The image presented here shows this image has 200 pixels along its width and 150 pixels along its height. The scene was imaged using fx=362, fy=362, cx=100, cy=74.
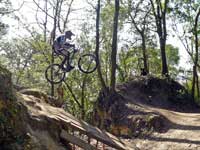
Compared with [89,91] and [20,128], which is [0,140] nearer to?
[20,128]

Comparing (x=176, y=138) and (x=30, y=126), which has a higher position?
(x=30, y=126)

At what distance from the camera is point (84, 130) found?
7.77 m

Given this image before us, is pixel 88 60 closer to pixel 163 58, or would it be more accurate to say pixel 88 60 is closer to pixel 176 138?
pixel 176 138

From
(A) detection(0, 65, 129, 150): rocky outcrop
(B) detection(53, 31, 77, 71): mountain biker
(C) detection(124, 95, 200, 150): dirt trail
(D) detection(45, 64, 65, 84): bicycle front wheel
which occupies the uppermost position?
(B) detection(53, 31, 77, 71): mountain biker

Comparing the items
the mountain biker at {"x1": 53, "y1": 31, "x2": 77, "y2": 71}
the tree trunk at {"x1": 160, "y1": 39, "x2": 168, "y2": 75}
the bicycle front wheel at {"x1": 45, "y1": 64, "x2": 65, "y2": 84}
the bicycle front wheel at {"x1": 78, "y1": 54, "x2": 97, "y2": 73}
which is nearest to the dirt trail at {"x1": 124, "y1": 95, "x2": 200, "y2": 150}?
the bicycle front wheel at {"x1": 78, "y1": 54, "x2": 97, "y2": 73}

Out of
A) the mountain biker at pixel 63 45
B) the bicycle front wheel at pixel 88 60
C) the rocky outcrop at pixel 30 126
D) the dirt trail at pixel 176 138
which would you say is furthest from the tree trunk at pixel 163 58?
the rocky outcrop at pixel 30 126

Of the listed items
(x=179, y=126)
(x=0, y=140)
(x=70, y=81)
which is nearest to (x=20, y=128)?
(x=0, y=140)

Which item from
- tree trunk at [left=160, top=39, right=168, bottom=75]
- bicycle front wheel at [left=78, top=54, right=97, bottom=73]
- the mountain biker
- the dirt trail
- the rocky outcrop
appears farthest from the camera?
tree trunk at [left=160, top=39, right=168, bottom=75]

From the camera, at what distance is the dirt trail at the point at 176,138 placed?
10766mm

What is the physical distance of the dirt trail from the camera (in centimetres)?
1077

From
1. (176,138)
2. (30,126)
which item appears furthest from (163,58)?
(30,126)

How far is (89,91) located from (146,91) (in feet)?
34.0

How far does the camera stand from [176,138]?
11477 mm

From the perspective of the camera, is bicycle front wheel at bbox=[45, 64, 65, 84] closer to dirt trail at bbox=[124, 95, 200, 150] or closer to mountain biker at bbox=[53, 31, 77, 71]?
mountain biker at bbox=[53, 31, 77, 71]
